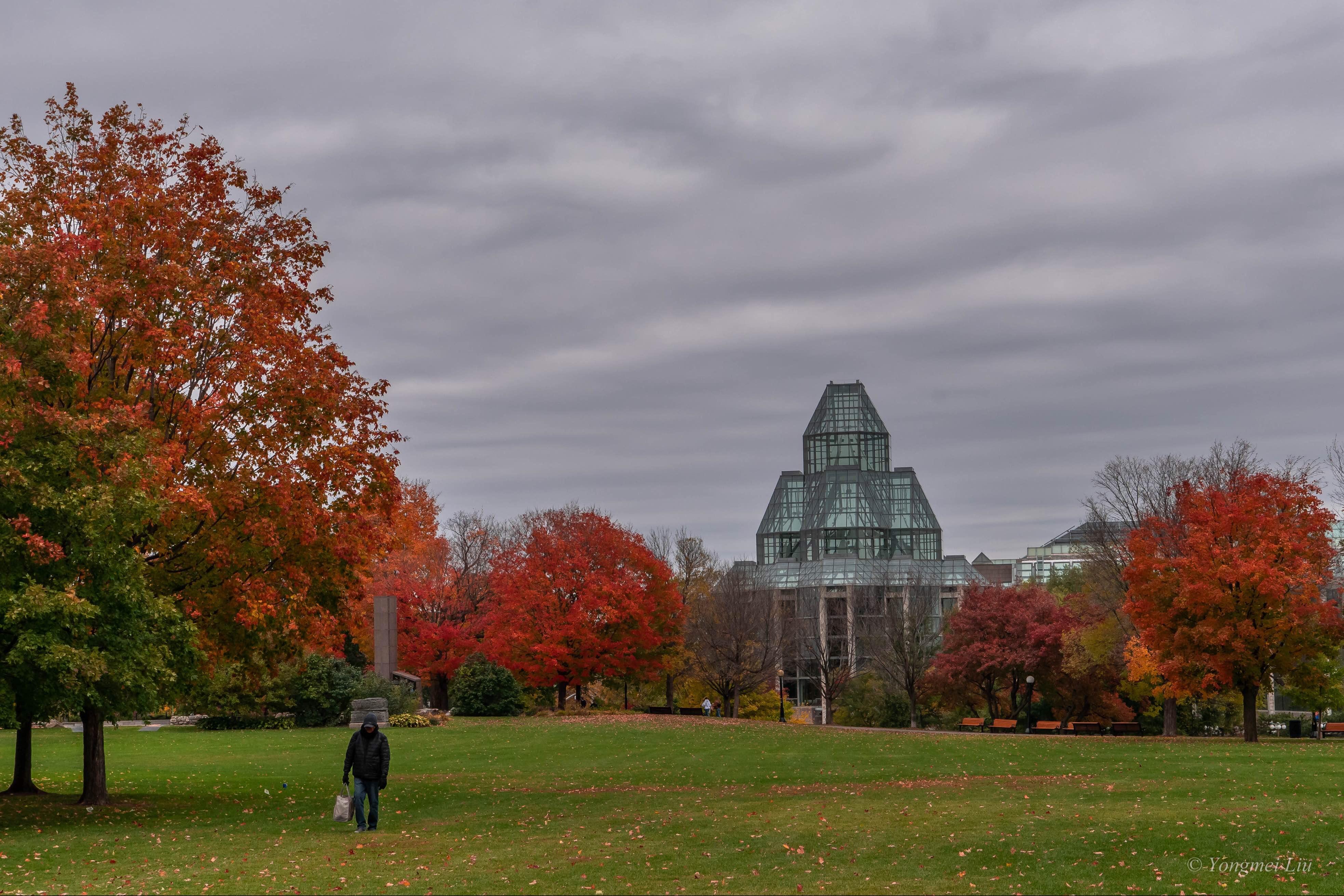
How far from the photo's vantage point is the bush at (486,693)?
1900 inches

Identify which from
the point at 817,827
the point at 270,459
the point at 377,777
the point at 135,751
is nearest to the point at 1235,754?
the point at 817,827

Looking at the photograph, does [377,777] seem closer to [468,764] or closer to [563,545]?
[468,764]

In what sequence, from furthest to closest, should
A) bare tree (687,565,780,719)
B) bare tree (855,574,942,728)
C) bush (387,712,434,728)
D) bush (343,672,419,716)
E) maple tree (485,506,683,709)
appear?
bare tree (687,565,780,719)
bare tree (855,574,942,728)
maple tree (485,506,683,709)
bush (343,672,419,716)
bush (387,712,434,728)

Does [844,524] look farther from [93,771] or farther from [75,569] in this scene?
[75,569]

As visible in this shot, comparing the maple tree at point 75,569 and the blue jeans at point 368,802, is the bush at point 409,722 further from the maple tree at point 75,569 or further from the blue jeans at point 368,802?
the blue jeans at point 368,802

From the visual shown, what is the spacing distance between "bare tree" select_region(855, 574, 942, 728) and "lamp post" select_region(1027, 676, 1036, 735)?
14.6ft

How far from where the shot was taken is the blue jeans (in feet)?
51.1

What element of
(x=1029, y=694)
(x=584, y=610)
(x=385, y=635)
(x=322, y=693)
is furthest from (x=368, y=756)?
(x=1029, y=694)

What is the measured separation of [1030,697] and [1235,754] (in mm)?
28634

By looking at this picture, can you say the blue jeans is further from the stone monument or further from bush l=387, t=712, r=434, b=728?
bush l=387, t=712, r=434, b=728

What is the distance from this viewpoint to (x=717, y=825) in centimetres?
1562

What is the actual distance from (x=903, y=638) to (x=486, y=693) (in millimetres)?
20988

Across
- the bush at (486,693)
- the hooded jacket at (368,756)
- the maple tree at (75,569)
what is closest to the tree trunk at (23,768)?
the maple tree at (75,569)

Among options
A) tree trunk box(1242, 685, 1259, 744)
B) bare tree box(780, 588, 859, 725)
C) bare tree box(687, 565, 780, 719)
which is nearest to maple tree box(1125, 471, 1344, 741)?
tree trunk box(1242, 685, 1259, 744)
